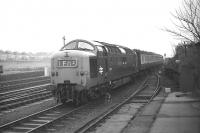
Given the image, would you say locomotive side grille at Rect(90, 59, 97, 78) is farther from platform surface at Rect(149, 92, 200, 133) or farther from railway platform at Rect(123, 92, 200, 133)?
platform surface at Rect(149, 92, 200, 133)

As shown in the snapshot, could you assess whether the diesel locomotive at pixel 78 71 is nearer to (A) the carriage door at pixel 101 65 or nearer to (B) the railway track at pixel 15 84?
(A) the carriage door at pixel 101 65

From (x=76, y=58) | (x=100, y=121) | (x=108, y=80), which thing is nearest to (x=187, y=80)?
(x=108, y=80)

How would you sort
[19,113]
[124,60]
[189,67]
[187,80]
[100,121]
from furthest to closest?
1. [124,60]
2. [187,80]
3. [189,67]
4. [19,113]
5. [100,121]

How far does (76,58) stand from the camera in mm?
14898

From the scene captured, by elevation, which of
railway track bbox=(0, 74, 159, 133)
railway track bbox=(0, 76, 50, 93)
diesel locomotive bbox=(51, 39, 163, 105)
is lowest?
railway track bbox=(0, 74, 159, 133)

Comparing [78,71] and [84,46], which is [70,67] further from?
[84,46]

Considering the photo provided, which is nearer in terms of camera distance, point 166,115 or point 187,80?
point 166,115

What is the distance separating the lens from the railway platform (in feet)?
33.0

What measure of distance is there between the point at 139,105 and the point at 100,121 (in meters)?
4.78

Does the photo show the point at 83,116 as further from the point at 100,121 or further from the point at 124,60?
the point at 124,60

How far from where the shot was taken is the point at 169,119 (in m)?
11.6

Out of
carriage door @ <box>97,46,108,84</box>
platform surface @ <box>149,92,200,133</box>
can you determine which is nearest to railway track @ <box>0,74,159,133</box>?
carriage door @ <box>97,46,108,84</box>

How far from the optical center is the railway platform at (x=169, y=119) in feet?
33.0

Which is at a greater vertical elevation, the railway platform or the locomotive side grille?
the locomotive side grille
